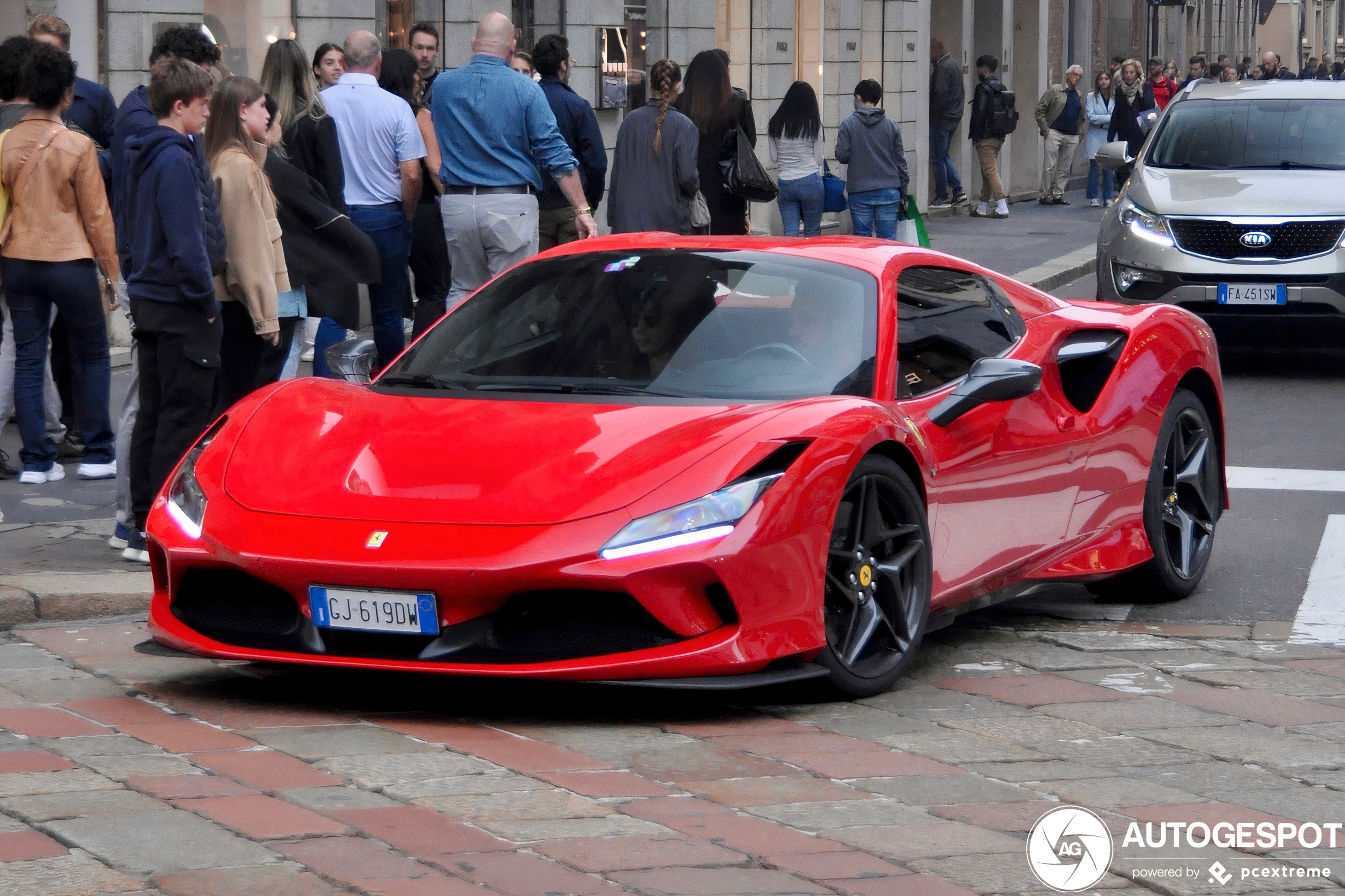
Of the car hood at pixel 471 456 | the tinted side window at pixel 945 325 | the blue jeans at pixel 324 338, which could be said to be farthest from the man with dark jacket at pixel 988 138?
the car hood at pixel 471 456

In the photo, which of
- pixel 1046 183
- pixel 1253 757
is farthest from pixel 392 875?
pixel 1046 183

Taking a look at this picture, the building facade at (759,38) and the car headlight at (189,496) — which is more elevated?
the building facade at (759,38)

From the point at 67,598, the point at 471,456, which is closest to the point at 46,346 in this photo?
the point at 67,598

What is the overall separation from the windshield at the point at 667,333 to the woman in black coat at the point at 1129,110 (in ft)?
73.0

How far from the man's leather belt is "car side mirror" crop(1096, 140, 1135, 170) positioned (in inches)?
229

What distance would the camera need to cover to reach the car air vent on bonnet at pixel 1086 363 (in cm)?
655

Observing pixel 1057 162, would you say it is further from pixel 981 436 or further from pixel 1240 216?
pixel 981 436

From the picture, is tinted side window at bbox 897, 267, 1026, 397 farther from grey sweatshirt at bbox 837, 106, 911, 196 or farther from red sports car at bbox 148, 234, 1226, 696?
grey sweatshirt at bbox 837, 106, 911, 196

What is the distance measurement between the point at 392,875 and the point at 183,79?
395 centimetres

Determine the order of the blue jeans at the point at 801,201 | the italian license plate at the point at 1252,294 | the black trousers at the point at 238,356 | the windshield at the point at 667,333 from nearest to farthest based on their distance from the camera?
the windshield at the point at 667,333
the black trousers at the point at 238,356
the italian license plate at the point at 1252,294
the blue jeans at the point at 801,201

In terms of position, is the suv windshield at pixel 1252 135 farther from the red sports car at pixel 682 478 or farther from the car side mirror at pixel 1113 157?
the red sports car at pixel 682 478

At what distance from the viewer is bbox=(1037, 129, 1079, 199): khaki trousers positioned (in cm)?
2823

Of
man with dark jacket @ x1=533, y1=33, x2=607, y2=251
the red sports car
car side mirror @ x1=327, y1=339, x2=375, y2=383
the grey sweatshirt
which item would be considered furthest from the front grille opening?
the grey sweatshirt

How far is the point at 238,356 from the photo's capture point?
7.56 meters
